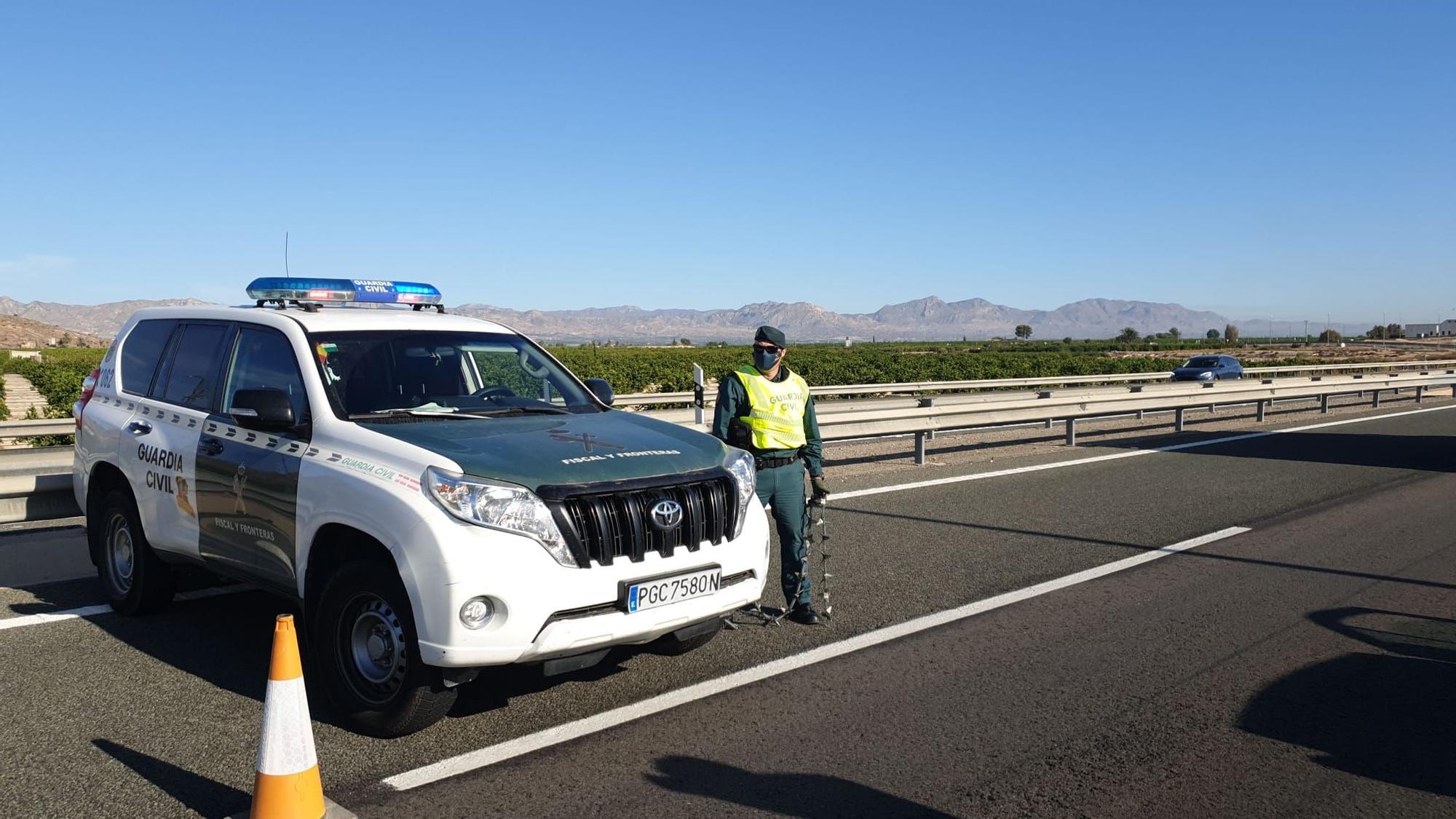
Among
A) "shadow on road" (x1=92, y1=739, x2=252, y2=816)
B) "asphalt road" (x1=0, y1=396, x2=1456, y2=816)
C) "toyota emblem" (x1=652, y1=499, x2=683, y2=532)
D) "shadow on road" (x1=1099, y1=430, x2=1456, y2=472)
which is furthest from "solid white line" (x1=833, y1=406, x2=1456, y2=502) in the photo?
"shadow on road" (x1=92, y1=739, x2=252, y2=816)

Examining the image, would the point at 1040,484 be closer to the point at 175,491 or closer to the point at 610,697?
the point at 610,697

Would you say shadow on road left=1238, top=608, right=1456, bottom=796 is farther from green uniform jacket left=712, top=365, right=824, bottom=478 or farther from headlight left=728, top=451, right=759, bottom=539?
green uniform jacket left=712, top=365, right=824, bottom=478

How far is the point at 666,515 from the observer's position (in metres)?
5.07

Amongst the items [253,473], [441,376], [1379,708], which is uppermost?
[441,376]

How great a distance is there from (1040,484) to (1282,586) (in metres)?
5.15

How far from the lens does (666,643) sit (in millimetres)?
5684

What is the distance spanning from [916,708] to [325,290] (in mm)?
4060

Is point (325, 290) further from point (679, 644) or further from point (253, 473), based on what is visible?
point (679, 644)

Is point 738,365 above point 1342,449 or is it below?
above

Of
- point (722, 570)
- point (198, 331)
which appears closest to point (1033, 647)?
point (722, 570)

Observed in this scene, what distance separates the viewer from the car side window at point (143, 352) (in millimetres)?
6750

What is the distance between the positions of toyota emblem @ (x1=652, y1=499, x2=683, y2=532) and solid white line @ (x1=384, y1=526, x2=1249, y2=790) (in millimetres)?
887

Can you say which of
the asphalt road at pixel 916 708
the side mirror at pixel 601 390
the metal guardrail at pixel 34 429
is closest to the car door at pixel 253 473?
the asphalt road at pixel 916 708

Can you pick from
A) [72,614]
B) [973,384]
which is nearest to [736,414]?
[72,614]
